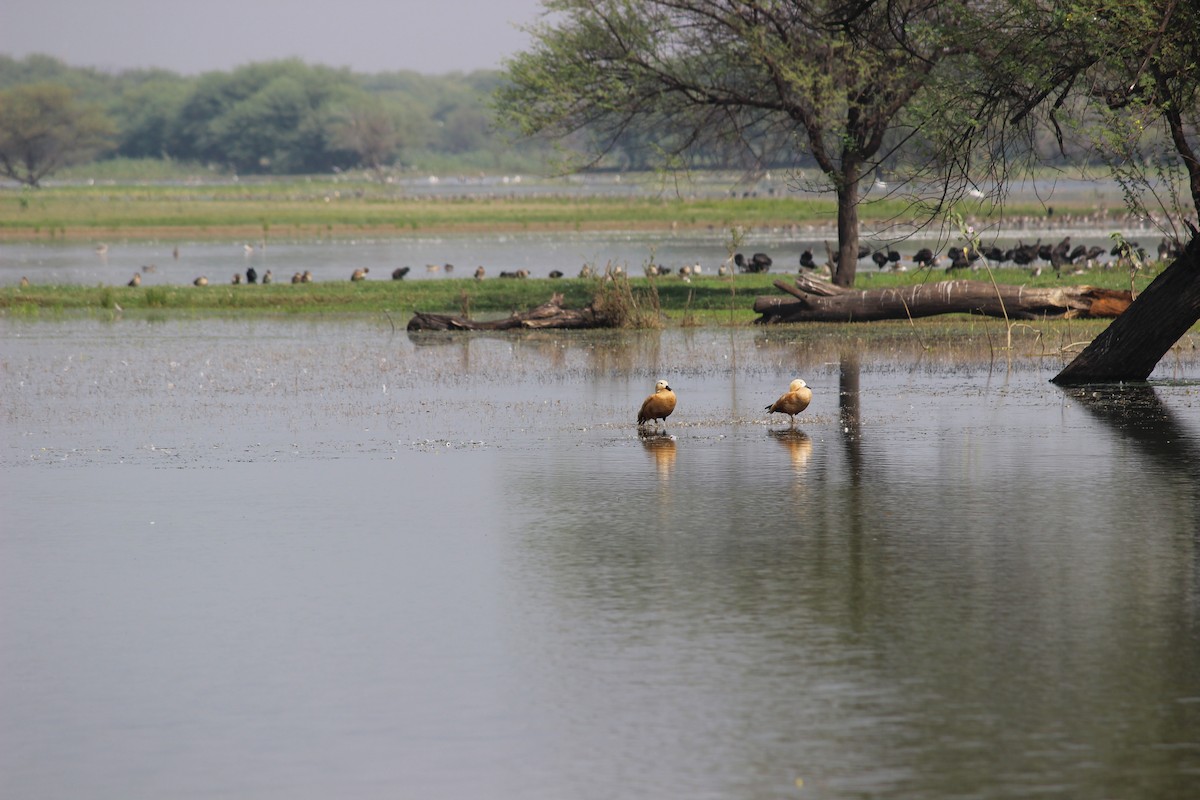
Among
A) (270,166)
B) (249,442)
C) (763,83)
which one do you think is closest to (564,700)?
(249,442)

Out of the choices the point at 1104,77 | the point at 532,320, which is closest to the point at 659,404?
the point at 1104,77

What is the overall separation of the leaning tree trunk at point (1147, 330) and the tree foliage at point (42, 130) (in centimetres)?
13372

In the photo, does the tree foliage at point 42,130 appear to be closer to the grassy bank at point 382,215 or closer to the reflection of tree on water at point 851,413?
the grassy bank at point 382,215

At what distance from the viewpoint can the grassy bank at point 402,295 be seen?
3284 centimetres

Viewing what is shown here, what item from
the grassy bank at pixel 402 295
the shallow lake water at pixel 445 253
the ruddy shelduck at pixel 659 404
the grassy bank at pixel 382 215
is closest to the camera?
the ruddy shelduck at pixel 659 404

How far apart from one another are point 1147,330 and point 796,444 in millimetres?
5831

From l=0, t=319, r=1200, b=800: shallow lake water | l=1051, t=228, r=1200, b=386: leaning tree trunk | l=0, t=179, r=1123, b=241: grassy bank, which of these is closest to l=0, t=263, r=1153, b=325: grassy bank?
l=1051, t=228, r=1200, b=386: leaning tree trunk

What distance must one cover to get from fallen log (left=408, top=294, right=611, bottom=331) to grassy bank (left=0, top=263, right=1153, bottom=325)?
2.76 m

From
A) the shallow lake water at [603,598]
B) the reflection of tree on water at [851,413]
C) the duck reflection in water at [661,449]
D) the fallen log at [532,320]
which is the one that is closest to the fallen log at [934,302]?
the fallen log at [532,320]

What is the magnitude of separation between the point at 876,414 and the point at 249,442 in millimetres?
6564

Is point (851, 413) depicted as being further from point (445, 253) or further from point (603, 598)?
point (445, 253)

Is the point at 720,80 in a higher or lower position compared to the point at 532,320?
higher

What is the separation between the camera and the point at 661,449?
49.5ft

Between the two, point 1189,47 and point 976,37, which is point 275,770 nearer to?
point 1189,47
